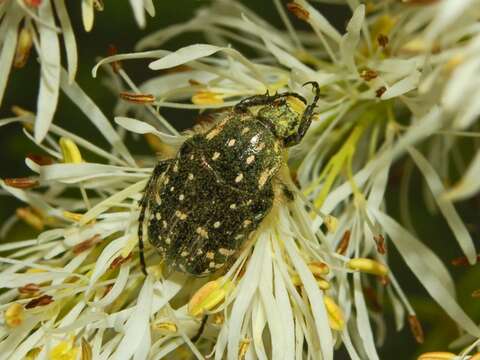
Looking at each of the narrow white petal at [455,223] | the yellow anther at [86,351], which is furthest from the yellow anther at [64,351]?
the narrow white petal at [455,223]

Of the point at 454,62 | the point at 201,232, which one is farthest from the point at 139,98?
the point at 454,62

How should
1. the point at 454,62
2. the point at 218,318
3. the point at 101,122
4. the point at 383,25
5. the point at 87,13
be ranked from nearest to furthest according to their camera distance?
the point at 454,62 → the point at 87,13 → the point at 218,318 → the point at 101,122 → the point at 383,25

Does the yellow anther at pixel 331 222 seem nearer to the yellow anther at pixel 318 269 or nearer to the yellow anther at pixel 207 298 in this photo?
the yellow anther at pixel 318 269

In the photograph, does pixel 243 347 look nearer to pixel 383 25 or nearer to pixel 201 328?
pixel 201 328

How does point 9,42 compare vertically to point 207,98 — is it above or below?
above

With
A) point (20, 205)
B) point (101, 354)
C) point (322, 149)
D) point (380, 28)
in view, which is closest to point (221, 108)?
point (322, 149)

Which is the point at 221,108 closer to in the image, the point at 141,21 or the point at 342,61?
the point at 342,61
